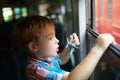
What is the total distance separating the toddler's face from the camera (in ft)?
3.83

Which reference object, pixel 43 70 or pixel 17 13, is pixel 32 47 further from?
pixel 17 13

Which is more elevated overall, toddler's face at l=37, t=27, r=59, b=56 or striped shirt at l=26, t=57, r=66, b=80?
toddler's face at l=37, t=27, r=59, b=56

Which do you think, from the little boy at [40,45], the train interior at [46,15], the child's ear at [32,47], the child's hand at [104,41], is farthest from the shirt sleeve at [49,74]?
the train interior at [46,15]

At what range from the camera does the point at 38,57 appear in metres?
1.23

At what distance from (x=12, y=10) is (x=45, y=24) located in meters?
1.00

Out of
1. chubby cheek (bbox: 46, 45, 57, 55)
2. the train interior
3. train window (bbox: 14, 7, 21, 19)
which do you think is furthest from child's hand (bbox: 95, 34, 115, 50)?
train window (bbox: 14, 7, 21, 19)

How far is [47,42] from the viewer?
3.85 feet

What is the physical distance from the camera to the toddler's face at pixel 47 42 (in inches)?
45.9

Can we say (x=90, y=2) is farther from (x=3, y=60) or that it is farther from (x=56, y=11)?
(x=3, y=60)

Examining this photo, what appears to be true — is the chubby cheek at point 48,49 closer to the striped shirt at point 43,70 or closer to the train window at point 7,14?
the striped shirt at point 43,70

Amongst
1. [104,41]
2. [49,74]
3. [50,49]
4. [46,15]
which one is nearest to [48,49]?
[50,49]

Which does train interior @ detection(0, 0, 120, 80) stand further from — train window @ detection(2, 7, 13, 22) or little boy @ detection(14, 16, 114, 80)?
little boy @ detection(14, 16, 114, 80)

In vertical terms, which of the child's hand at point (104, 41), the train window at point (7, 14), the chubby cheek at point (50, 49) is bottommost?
the chubby cheek at point (50, 49)

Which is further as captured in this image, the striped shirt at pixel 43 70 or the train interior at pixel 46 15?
the train interior at pixel 46 15
